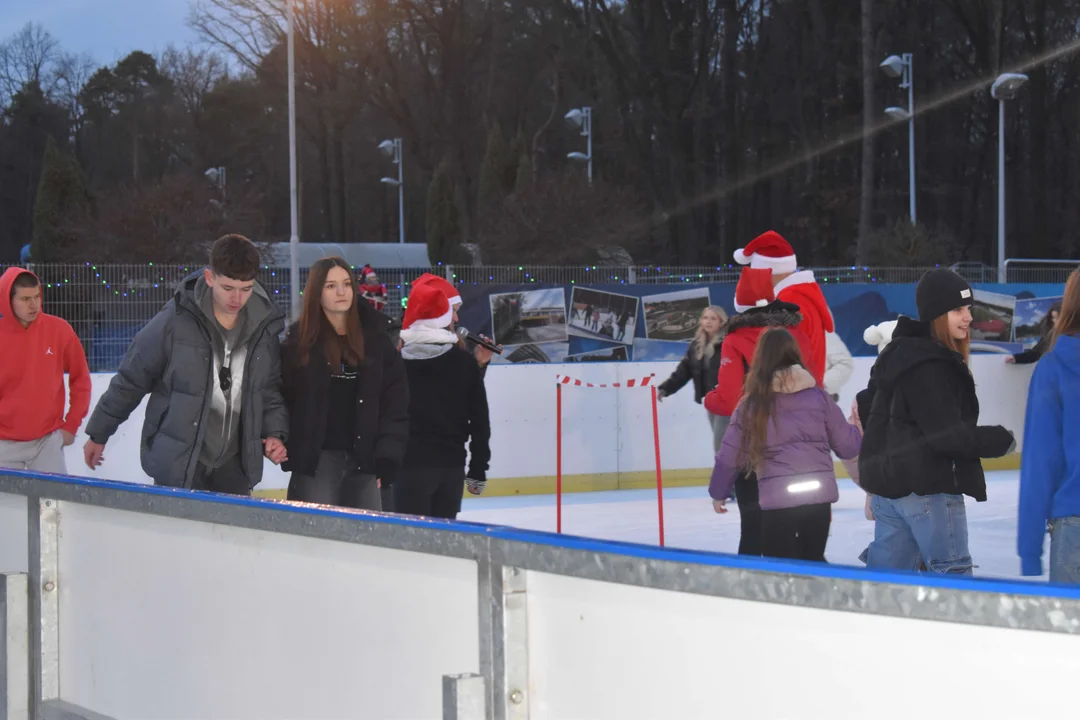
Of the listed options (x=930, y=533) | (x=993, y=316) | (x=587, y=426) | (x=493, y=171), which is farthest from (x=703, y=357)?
(x=493, y=171)

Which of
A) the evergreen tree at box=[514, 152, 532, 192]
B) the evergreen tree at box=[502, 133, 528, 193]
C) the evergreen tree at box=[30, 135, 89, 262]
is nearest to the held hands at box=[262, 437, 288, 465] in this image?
the evergreen tree at box=[30, 135, 89, 262]

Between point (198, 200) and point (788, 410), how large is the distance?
827 inches

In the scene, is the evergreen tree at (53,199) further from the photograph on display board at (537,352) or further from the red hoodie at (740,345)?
the red hoodie at (740,345)

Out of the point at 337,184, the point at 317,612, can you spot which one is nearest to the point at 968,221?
the point at 337,184

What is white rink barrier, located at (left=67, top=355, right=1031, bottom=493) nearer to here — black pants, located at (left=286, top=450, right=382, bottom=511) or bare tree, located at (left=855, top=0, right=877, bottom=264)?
black pants, located at (left=286, top=450, right=382, bottom=511)

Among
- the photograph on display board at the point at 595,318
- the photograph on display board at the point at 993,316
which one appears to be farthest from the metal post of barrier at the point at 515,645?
the photograph on display board at the point at 993,316

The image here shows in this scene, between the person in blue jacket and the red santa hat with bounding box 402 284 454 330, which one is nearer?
the person in blue jacket

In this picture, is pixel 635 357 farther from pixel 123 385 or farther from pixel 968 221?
pixel 968 221

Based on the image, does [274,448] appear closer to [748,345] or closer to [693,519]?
[748,345]

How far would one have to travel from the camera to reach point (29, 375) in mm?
5770

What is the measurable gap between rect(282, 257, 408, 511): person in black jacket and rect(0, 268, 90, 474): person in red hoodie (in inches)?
68.2

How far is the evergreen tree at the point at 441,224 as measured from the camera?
33906 millimetres

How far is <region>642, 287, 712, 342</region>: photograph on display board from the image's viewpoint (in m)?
17.4

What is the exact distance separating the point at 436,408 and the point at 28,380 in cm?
174
